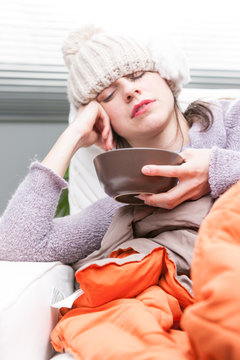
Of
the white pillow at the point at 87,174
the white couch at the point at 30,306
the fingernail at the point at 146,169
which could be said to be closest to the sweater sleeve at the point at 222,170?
the fingernail at the point at 146,169

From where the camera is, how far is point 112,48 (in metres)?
1.13

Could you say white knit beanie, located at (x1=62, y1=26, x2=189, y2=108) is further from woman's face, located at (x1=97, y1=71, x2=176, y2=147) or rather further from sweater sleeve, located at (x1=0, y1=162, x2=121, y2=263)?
sweater sleeve, located at (x1=0, y1=162, x2=121, y2=263)

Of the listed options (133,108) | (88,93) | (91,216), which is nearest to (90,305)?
(91,216)

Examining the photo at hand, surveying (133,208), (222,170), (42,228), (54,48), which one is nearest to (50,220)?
(42,228)

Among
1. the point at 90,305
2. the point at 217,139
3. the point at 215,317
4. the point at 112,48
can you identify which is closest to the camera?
the point at 215,317

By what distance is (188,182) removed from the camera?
0.80 metres

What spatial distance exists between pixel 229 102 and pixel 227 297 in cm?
95

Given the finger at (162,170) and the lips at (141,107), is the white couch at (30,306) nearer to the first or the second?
the finger at (162,170)

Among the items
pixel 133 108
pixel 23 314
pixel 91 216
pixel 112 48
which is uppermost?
pixel 112 48

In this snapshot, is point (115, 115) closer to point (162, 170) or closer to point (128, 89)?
point (128, 89)

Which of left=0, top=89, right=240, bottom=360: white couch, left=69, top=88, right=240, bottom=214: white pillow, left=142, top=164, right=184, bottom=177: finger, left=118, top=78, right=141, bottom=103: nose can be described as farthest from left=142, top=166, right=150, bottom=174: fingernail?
left=69, top=88, right=240, bottom=214: white pillow

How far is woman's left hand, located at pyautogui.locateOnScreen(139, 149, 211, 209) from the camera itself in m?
0.79

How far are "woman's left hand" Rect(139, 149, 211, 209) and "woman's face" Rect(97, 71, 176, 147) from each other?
0.26 meters

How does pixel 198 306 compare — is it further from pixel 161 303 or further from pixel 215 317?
pixel 161 303
